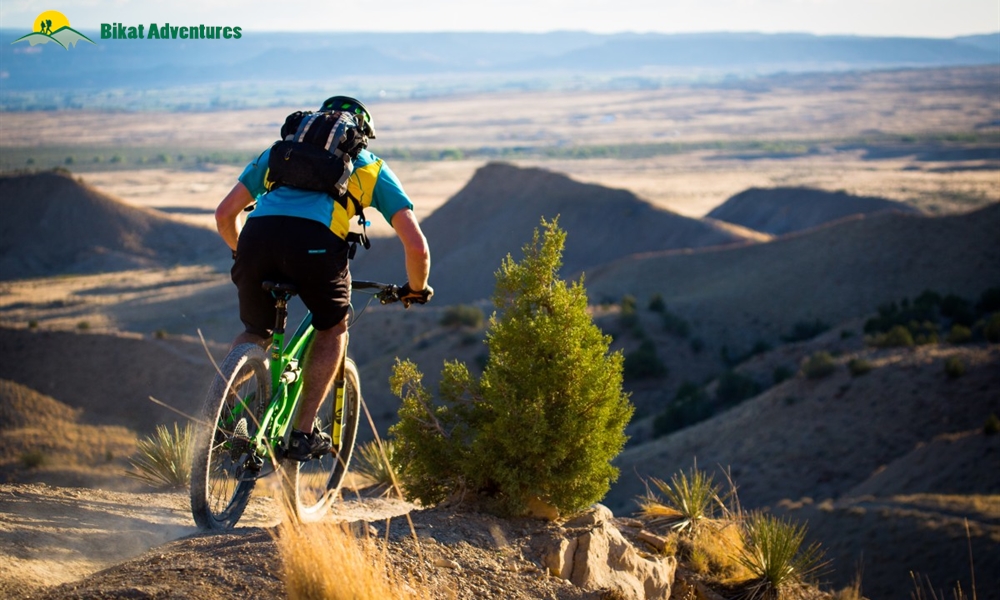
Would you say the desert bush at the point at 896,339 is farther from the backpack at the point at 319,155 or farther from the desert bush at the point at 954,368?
the backpack at the point at 319,155

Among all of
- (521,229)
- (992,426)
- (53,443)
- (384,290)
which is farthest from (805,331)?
(384,290)

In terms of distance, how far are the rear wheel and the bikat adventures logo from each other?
11.0 metres

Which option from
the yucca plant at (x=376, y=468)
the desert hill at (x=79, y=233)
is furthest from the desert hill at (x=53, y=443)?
the desert hill at (x=79, y=233)

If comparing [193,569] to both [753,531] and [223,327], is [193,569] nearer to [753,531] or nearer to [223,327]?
[753,531]

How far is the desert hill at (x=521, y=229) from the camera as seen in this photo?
40375 millimetres

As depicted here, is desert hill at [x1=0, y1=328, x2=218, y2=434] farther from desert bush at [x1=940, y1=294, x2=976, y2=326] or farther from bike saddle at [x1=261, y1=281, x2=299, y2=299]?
desert bush at [x1=940, y1=294, x2=976, y2=326]

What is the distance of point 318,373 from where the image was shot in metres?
→ 4.74

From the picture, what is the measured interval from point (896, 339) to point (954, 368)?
9.65ft

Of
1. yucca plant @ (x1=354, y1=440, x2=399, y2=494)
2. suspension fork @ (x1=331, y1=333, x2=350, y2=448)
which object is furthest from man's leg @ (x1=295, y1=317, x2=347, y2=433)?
yucca plant @ (x1=354, y1=440, x2=399, y2=494)

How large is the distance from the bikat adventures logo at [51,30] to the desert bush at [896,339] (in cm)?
1734

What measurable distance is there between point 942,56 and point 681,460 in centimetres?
17384

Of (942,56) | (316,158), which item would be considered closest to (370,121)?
(316,158)

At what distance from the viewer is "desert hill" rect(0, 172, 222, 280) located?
1690 inches

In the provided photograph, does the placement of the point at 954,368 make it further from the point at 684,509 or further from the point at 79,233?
the point at 79,233
